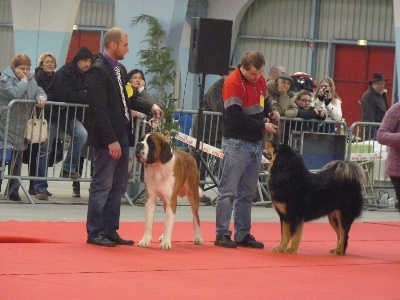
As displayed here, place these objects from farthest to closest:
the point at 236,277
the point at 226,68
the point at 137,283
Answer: the point at 226,68, the point at 236,277, the point at 137,283

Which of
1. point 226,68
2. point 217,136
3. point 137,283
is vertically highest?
point 226,68

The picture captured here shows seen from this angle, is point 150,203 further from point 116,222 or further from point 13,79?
point 13,79

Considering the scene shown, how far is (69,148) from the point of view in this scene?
12.3 meters

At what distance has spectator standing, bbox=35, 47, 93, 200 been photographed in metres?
12.1

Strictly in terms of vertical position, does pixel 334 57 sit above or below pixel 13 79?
above

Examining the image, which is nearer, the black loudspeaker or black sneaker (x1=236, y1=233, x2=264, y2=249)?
black sneaker (x1=236, y1=233, x2=264, y2=249)

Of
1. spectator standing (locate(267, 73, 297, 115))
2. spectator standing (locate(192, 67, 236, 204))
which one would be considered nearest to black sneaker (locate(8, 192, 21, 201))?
spectator standing (locate(192, 67, 236, 204))

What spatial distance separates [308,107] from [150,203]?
6030mm

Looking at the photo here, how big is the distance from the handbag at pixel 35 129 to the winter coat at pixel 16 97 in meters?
0.06

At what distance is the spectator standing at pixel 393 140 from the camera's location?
28.0 feet

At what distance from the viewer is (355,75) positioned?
26.5 m

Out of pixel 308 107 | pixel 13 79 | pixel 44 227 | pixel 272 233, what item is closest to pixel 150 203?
pixel 44 227

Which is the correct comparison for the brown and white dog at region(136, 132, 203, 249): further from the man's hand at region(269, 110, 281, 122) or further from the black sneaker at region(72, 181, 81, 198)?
the black sneaker at region(72, 181, 81, 198)

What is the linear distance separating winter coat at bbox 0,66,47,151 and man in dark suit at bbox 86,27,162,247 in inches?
135
